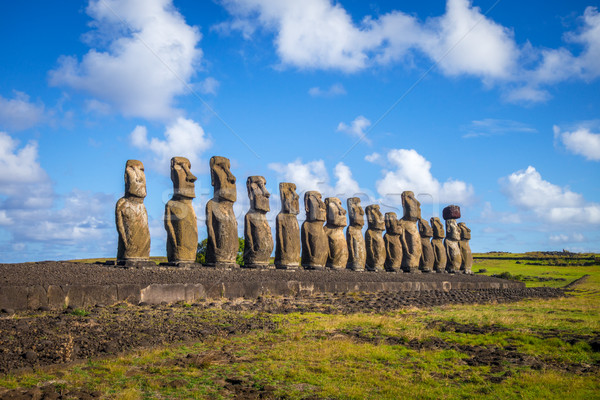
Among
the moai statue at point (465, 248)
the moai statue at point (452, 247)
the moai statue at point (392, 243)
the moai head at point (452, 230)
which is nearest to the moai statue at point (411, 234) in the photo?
the moai statue at point (392, 243)

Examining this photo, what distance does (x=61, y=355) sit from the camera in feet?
18.8

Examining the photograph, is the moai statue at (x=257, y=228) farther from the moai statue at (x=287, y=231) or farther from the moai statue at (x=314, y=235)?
the moai statue at (x=314, y=235)

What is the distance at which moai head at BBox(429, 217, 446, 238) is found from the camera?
28.9 meters

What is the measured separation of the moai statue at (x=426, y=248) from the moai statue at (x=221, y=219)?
46.9 ft

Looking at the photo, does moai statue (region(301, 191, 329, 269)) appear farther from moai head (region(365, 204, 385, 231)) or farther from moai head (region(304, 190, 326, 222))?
moai head (region(365, 204, 385, 231))

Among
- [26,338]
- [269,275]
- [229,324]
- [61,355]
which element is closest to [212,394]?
[61,355]

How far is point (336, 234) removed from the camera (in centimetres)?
2133

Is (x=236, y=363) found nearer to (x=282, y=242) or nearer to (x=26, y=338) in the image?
(x=26, y=338)

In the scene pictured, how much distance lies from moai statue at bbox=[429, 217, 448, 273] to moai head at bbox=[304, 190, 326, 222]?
34.6 ft

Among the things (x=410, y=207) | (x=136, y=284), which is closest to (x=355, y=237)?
(x=410, y=207)

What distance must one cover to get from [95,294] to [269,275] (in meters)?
6.44

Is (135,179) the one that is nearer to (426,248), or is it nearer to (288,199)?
(288,199)

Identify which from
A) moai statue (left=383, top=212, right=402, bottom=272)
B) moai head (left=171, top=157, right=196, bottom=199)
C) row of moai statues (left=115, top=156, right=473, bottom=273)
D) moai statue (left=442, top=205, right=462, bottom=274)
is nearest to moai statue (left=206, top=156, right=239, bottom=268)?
row of moai statues (left=115, top=156, right=473, bottom=273)

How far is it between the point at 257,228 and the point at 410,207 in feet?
39.2
